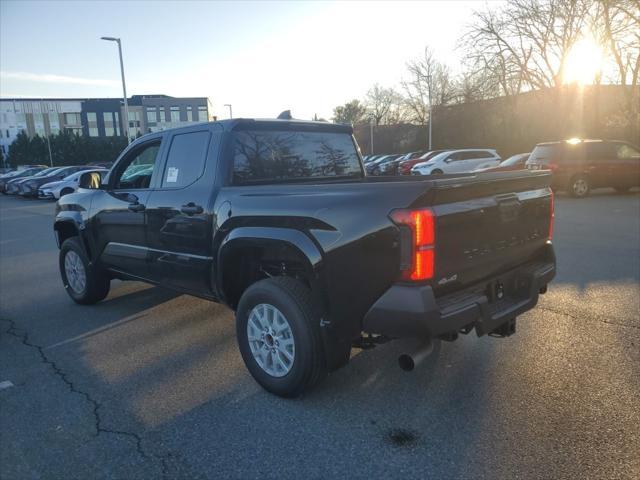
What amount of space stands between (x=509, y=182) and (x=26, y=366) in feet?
13.3

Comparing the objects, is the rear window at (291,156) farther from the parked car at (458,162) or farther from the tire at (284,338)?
the parked car at (458,162)

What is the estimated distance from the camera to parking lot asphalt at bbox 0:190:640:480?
267 centimetres

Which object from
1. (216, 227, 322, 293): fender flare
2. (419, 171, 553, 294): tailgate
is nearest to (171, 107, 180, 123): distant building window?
(216, 227, 322, 293): fender flare

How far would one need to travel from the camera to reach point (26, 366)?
4090mm

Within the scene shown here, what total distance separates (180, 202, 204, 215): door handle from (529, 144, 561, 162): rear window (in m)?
14.5

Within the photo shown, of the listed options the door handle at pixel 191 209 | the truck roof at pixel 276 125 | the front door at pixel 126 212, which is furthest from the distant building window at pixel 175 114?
the door handle at pixel 191 209

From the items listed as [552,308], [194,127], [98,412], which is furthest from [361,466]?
[552,308]

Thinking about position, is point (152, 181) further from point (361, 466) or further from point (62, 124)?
point (62, 124)

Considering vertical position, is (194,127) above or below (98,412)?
above

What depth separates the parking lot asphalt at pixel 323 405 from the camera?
2670mm

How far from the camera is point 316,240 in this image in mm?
3062

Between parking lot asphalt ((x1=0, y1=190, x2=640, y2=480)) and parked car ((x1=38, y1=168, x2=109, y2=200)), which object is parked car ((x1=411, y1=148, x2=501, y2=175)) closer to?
parked car ((x1=38, y1=168, x2=109, y2=200))

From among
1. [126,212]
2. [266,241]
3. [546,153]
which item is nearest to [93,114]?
[546,153]

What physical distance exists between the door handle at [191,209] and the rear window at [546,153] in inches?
572
